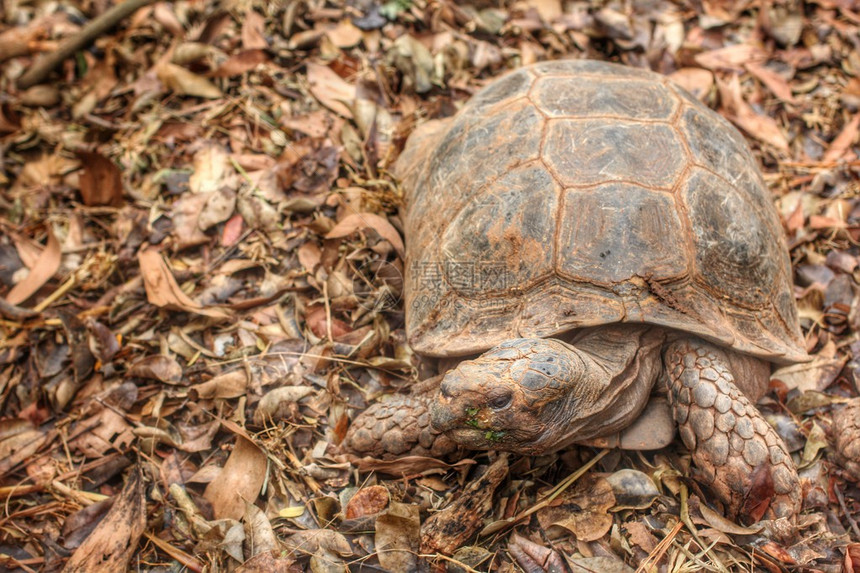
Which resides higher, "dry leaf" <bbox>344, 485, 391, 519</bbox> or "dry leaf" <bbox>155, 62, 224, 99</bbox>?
"dry leaf" <bbox>155, 62, 224, 99</bbox>

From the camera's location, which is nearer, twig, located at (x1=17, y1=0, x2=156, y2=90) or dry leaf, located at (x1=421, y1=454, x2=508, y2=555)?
dry leaf, located at (x1=421, y1=454, x2=508, y2=555)

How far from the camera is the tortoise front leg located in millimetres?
→ 2812

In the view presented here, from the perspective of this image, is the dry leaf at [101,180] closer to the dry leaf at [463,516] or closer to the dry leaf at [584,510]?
the dry leaf at [463,516]

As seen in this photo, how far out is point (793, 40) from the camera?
17.7 ft

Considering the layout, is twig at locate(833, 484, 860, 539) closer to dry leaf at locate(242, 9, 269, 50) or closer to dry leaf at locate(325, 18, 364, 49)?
dry leaf at locate(325, 18, 364, 49)

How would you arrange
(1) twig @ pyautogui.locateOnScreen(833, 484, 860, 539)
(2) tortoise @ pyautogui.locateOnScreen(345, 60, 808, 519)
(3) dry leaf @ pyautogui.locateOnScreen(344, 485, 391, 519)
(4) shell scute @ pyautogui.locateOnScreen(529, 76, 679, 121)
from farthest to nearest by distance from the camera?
(4) shell scute @ pyautogui.locateOnScreen(529, 76, 679, 121) < (3) dry leaf @ pyautogui.locateOnScreen(344, 485, 391, 519) < (1) twig @ pyautogui.locateOnScreen(833, 484, 860, 539) < (2) tortoise @ pyautogui.locateOnScreen(345, 60, 808, 519)

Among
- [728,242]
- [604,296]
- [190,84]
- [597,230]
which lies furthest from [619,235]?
[190,84]

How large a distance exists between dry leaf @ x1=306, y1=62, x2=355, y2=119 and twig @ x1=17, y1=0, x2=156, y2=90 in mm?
1729

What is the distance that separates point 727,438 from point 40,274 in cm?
398

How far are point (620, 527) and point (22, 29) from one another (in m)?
6.15

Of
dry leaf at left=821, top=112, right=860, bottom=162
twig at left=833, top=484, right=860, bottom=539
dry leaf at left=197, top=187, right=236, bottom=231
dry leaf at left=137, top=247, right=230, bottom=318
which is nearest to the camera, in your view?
twig at left=833, top=484, right=860, bottom=539

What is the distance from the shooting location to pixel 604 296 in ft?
9.24

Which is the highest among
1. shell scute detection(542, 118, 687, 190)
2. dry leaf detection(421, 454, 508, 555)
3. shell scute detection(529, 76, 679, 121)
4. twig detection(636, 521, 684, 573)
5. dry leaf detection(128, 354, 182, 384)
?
shell scute detection(529, 76, 679, 121)

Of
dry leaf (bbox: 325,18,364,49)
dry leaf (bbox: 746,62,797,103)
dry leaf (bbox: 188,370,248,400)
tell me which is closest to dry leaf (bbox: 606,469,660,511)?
dry leaf (bbox: 188,370,248,400)
